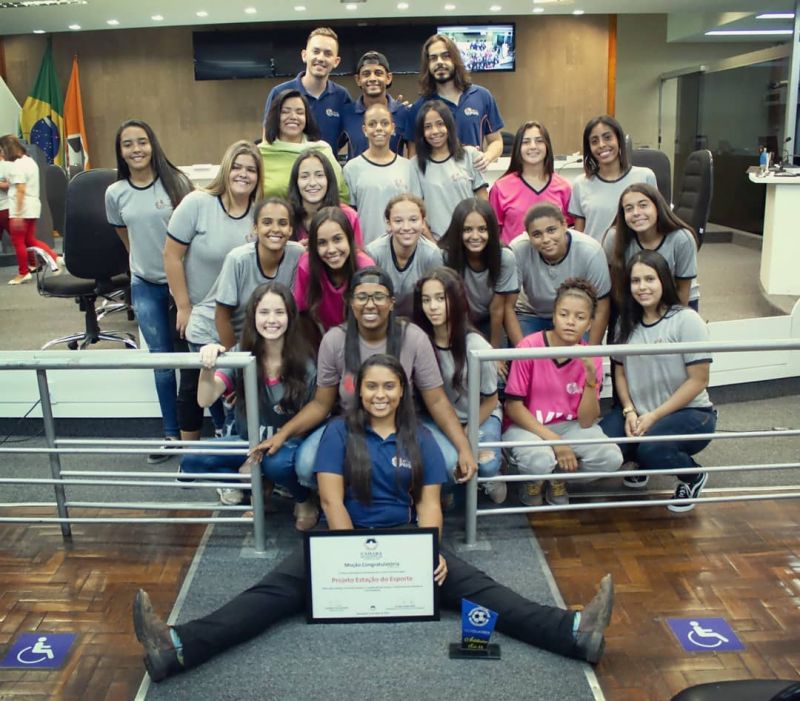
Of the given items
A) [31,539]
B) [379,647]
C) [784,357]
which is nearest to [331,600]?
[379,647]

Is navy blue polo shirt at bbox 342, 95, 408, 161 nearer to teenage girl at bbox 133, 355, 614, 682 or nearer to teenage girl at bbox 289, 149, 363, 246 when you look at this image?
teenage girl at bbox 289, 149, 363, 246

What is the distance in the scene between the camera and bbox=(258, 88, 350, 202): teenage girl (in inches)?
144

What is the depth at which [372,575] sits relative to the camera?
2533 mm

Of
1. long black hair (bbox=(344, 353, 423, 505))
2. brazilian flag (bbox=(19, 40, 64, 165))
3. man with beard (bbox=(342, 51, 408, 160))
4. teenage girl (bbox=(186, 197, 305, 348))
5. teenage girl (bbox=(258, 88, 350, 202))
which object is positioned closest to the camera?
long black hair (bbox=(344, 353, 423, 505))

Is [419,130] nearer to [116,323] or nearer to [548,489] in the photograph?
[548,489]

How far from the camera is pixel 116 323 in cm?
595

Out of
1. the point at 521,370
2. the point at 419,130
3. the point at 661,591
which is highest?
the point at 419,130

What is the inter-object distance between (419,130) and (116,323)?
3190 mm

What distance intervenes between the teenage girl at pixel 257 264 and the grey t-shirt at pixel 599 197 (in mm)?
1384

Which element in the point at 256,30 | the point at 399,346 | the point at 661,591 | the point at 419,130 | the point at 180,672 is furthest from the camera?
the point at 256,30

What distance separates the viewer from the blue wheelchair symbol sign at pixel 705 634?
8.05ft

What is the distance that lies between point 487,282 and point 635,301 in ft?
1.95

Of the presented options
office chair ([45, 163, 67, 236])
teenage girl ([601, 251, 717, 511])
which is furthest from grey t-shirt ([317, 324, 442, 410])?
office chair ([45, 163, 67, 236])

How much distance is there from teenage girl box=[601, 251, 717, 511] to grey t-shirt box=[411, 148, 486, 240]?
85 centimetres
